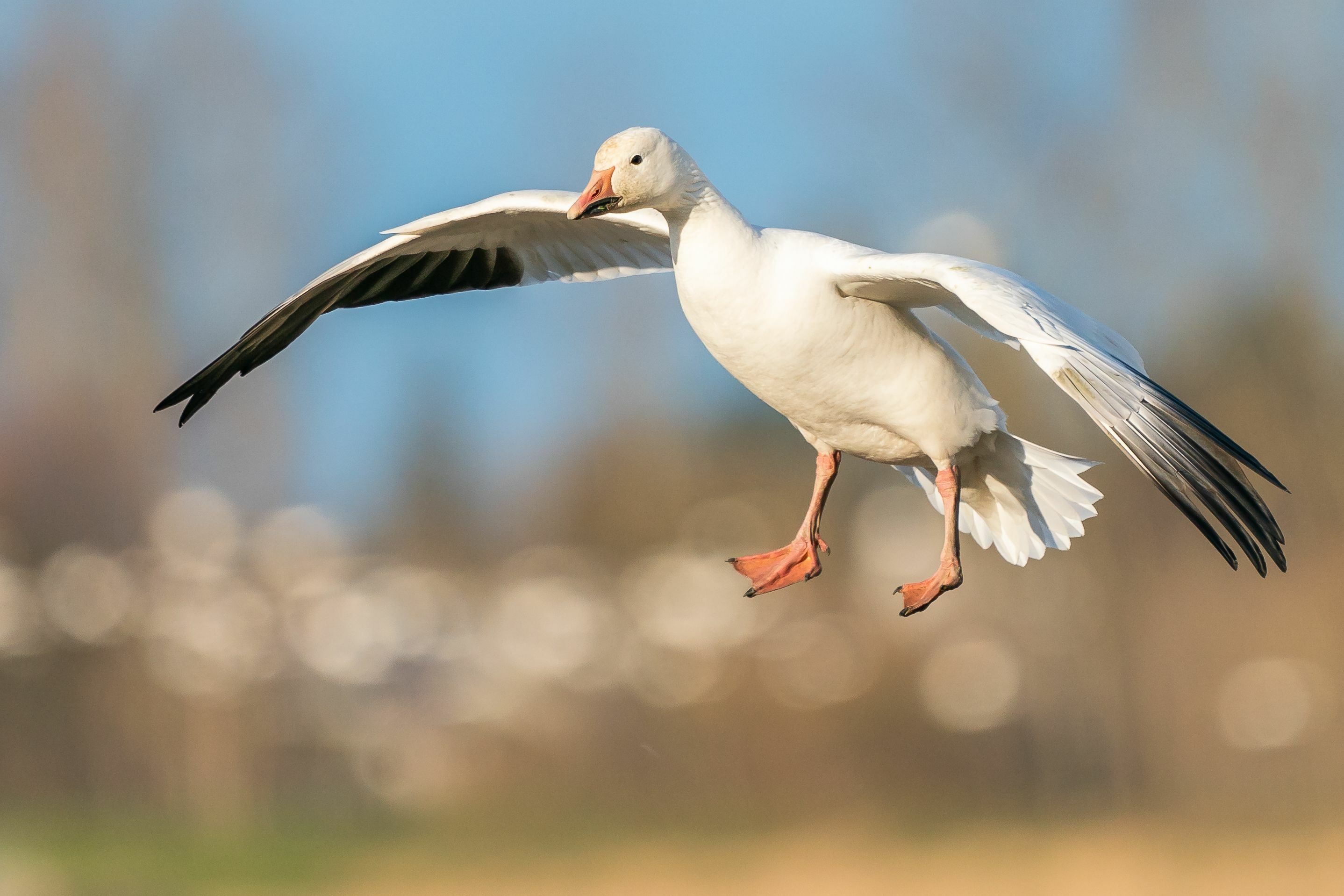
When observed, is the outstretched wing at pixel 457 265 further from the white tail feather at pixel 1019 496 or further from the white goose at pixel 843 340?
the white tail feather at pixel 1019 496

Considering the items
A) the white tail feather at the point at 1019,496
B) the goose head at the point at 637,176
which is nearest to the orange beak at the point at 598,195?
the goose head at the point at 637,176

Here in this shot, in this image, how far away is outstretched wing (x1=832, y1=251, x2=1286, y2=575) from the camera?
294cm

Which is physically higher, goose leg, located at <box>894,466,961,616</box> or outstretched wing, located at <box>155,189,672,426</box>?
outstretched wing, located at <box>155,189,672,426</box>

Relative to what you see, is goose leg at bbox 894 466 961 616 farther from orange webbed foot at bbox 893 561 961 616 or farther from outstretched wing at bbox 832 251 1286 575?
outstretched wing at bbox 832 251 1286 575

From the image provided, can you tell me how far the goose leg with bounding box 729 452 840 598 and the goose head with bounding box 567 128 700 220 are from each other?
0.94m

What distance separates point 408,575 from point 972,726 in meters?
7.89

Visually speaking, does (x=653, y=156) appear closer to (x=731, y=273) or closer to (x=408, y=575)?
(x=731, y=273)

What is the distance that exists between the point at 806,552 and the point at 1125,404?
1.12 meters

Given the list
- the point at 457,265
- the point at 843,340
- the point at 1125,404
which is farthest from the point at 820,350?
the point at 457,265

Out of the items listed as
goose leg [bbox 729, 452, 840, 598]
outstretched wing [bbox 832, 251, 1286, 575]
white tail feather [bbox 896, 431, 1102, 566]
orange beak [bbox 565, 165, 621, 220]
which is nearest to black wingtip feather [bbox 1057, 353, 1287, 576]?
outstretched wing [bbox 832, 251, 1286, 575]

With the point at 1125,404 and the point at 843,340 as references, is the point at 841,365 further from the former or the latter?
the point at 1125,404

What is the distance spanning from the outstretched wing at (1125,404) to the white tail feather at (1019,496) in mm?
703

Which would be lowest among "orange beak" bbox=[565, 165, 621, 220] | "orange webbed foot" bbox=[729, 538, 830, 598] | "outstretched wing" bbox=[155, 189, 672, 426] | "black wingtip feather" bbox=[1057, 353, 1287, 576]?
"orange webbed foot" bbox=[729, 538, 830, 598]

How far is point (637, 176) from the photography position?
3.24m
